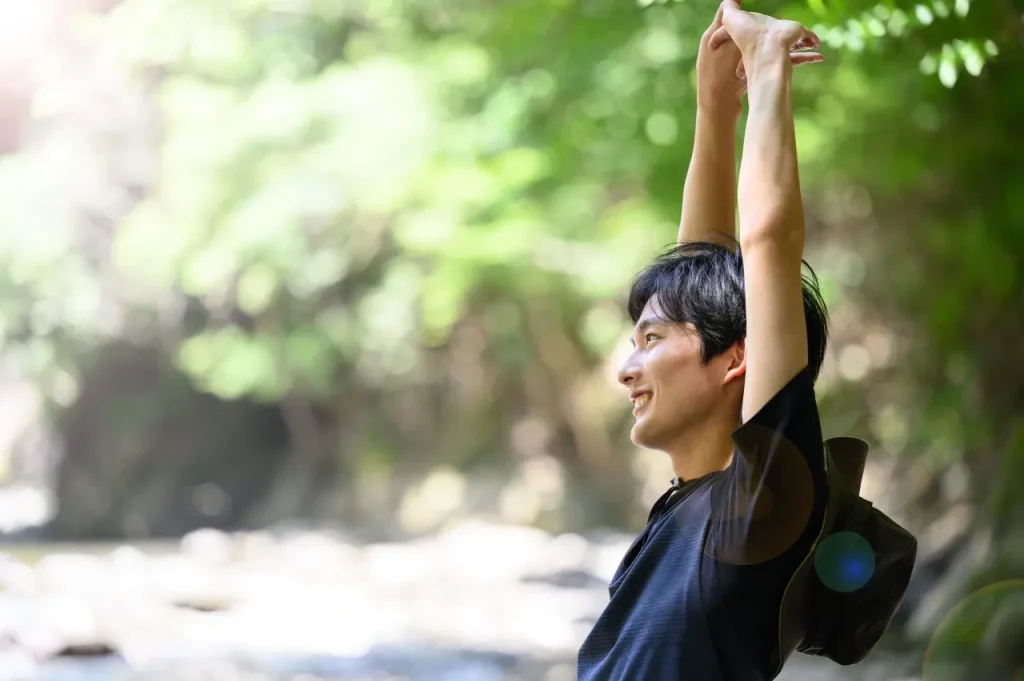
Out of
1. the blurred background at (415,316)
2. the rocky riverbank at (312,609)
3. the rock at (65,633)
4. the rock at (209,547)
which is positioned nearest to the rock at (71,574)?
the rocky riverbank at (312,609)

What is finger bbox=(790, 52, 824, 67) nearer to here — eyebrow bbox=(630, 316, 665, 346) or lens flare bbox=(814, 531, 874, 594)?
eyebrow bbox=(630, 316, 665, 346)

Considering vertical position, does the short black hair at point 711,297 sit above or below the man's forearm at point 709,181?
below

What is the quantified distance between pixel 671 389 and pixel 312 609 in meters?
8.54

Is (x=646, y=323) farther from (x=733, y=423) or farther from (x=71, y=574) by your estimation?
(x=71, y=574)

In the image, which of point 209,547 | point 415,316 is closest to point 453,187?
point 415,316

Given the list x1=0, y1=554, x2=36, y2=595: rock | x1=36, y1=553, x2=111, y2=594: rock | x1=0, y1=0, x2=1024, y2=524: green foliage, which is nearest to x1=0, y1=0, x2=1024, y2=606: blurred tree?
x1=0, y1=0, x2=1024, y2=524: green foliage

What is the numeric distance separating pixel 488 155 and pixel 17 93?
861 centimetres

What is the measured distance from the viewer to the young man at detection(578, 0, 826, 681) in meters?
0.92

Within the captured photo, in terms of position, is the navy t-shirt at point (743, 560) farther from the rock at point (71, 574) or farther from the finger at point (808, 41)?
the rock at point (71, 574)

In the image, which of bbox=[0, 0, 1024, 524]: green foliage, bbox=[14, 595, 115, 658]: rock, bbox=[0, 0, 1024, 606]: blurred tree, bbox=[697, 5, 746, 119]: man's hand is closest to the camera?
bbox=[697, 5, 746, 119]: man's hand

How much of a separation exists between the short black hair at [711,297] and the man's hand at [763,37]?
183mm

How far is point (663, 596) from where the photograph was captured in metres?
0.97

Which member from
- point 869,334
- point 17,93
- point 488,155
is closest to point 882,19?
point 488,155

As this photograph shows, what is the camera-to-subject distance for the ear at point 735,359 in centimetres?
105
